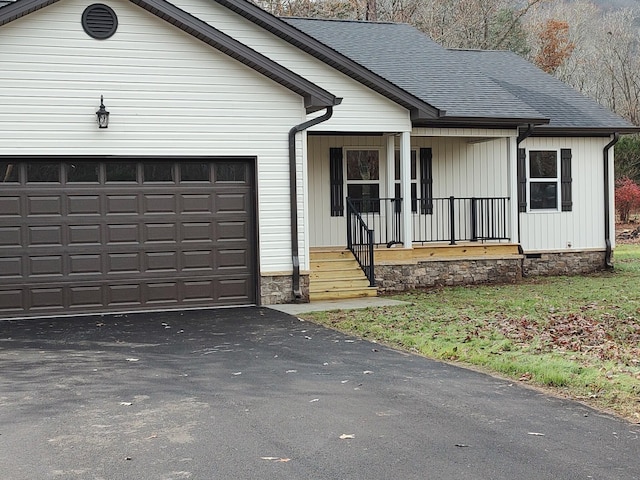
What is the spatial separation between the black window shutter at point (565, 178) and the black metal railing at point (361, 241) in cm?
539

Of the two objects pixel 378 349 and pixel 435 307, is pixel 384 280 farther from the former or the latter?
pixel 378 349

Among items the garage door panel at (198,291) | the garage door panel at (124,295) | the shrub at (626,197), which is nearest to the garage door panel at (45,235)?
the garage door panel at (124,295)

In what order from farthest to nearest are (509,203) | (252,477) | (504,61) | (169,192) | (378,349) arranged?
(504,61)
(509,203)
(169,192)
(378,349)
(252,477)

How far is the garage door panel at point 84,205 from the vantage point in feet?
44.5

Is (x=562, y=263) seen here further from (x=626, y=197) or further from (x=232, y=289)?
(x=626, y=197)

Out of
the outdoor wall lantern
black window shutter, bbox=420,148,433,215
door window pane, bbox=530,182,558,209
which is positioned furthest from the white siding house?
door window pane, bbox=530,182,558,209

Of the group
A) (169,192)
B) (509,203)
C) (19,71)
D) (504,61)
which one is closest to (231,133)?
(169,192)

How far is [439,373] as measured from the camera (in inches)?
328

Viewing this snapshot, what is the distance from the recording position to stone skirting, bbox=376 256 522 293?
650 inches

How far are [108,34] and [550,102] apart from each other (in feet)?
35.7

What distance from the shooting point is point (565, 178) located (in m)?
19.7

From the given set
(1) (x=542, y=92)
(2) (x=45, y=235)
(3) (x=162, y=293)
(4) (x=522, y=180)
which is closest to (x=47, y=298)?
(2) (x=45, y=235)

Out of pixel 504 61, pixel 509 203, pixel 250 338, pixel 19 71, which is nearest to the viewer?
pixel 250 338

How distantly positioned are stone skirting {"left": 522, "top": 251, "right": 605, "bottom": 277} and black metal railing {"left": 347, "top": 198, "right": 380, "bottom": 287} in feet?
13.7
